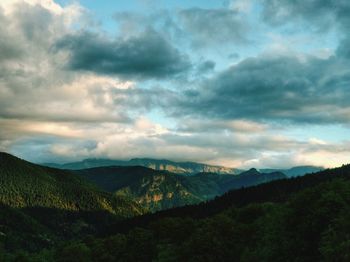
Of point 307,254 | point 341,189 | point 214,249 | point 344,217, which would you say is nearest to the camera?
point 344,217

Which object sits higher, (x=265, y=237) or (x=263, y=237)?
(x=265, y=237)

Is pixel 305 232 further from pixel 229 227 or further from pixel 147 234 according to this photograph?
pixel 147 234

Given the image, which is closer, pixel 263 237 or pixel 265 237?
pixel 265 237

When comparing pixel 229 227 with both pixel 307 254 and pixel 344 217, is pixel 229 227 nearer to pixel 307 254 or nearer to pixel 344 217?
pixel 307 254

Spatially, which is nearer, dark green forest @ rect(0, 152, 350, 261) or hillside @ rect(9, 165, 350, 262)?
dark green forest @ rect(0, 152, 350, 261)

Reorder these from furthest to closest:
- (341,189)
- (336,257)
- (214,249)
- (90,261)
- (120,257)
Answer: (90,261), (120,257), (214,249), (341,189), (336,257)

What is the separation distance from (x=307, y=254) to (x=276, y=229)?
1062 cm

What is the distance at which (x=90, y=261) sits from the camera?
487 ft

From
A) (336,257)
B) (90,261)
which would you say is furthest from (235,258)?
(90,261)

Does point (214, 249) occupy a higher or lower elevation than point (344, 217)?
lower

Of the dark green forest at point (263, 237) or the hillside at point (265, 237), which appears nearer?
the dark green forest at point (263, 237)

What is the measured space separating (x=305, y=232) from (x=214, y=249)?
1153 inches

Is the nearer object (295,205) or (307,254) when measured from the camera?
(307,254)

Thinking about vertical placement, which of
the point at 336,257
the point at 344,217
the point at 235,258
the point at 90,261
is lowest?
the point at 90,261
